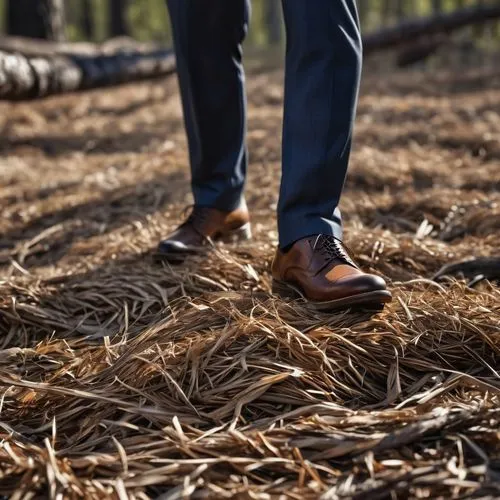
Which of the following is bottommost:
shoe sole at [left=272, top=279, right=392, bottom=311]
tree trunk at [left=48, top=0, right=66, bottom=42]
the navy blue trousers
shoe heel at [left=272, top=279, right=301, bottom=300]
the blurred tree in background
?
the blurred tree in background

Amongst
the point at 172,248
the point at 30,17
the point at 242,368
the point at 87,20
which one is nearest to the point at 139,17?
the point at 87,20

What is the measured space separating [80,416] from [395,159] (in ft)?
9.51

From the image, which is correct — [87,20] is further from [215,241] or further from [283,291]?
[283,291]

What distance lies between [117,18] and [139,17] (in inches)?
888

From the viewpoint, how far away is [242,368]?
1.58 meters


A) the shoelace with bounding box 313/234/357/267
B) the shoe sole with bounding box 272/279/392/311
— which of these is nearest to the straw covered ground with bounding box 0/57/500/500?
the shoe sole with bounding box 272/279/392/311

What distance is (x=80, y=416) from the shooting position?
154cm

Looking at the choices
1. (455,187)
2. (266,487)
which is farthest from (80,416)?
(455,187)

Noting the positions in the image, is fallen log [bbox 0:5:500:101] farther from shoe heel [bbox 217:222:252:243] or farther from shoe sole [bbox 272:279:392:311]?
shoe sole [bbox 272:279:392:311]

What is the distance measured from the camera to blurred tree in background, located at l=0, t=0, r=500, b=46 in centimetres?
762

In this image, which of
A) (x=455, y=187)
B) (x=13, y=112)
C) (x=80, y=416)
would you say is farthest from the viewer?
(x=13, y=112)

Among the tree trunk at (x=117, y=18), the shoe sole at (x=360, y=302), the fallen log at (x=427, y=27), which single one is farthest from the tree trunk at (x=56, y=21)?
the tree trunk at (x=117, y=18)

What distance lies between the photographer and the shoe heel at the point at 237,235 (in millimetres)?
2611

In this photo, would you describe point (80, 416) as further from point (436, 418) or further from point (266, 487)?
point (436, 418)
